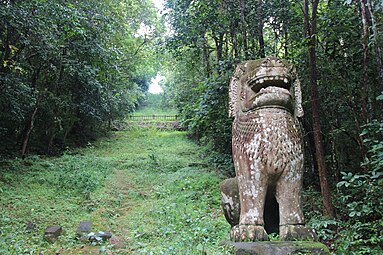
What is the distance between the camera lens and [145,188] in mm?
8953

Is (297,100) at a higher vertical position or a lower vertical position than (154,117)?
lower

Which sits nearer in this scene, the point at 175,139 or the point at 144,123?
the point at 175,139

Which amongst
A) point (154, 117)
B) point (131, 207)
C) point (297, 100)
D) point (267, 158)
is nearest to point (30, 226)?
point (131, 207)

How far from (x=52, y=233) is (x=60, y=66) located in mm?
7434

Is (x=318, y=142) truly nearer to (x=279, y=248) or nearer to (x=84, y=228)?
(x=279, y=248)

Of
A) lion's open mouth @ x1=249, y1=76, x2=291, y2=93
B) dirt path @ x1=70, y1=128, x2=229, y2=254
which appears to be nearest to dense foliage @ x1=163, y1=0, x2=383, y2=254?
lion's open mouth @ x1=249, y1=76, x2=291, y2=93

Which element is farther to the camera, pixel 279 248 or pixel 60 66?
pixel 60 66

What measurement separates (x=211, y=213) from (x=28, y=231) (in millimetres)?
3140

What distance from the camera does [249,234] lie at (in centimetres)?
296

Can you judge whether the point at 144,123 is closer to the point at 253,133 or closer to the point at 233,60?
the point at 233,60

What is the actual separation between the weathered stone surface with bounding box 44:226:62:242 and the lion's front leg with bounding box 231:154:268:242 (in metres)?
3.37

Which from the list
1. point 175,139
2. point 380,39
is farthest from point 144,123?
point 380,39

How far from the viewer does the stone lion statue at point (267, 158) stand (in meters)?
3.08

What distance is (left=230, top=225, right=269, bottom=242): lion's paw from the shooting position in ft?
9.66
